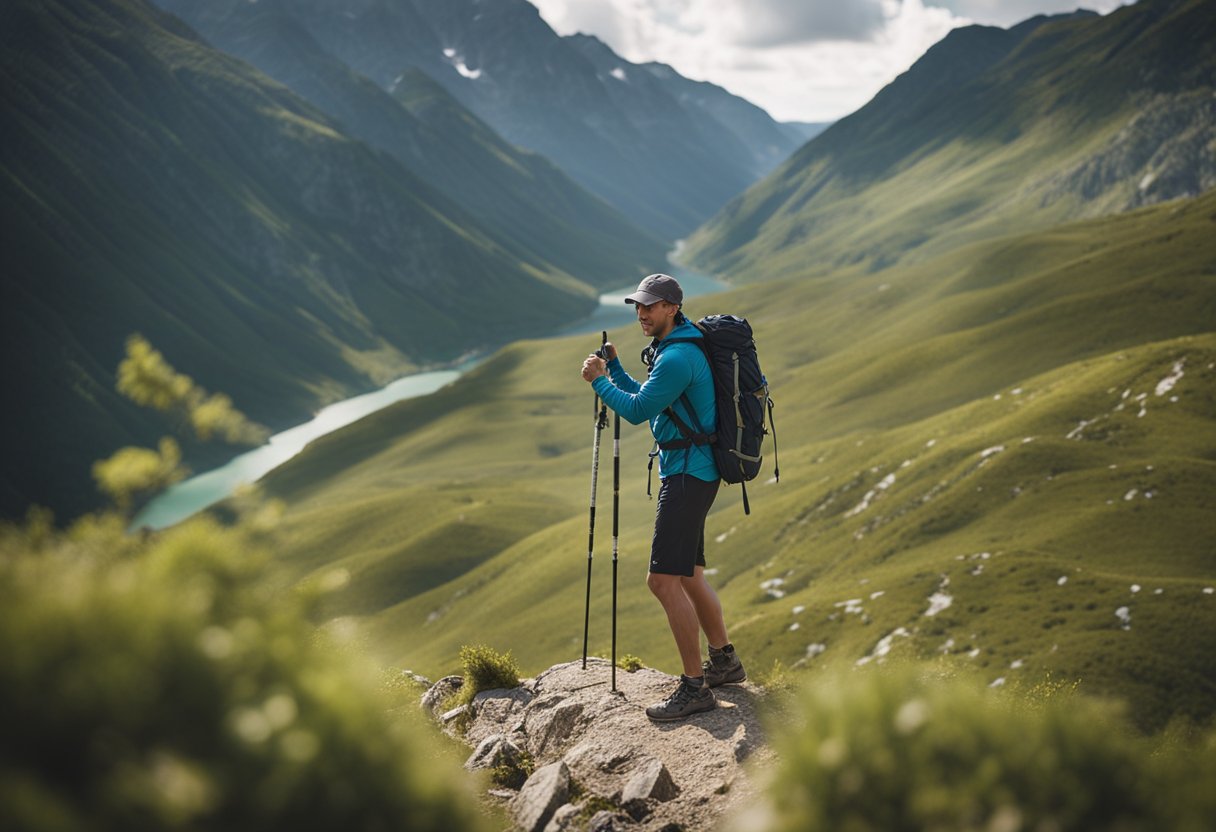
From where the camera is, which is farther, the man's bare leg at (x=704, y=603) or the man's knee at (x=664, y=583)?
the man's bare leg at (x=704, y=603)

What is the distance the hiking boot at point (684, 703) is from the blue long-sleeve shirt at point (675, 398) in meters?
3.03

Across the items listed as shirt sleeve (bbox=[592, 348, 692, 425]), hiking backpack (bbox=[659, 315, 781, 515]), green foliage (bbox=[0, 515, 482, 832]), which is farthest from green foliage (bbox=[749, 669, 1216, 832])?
hiking backpack (bbox=[659, 315, 781, 515])

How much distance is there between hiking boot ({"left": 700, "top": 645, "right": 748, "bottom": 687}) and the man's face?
15.8 feet

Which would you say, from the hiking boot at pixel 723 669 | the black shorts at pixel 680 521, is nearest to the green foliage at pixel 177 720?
the black shorts at pixel 680 521

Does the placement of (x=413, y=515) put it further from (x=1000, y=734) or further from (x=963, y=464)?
(x=1000, y=734)

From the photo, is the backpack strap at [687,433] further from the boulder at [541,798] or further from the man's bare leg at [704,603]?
the boulder at [541,798]

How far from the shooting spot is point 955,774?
4.39 metres

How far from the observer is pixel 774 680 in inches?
518

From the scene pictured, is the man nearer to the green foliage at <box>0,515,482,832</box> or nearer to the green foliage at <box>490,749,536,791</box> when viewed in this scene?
the green foliage at <box>490,749,536,791</box>

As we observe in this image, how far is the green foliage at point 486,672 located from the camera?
15398mm

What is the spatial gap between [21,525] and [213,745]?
1.96 meters

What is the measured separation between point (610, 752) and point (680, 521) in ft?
10.2

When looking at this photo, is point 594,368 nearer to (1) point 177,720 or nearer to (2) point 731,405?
(2) point 731,405

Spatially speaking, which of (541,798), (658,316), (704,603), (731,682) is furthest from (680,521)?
(541,798)
